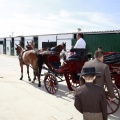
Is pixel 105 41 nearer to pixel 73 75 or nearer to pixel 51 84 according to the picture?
pixel 51 84

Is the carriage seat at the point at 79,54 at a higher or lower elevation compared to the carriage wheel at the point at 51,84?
higher

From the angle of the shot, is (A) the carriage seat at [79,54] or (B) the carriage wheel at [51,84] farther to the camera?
(B) the carriage wheel at [51,84]

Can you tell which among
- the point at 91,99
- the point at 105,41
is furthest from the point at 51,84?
the point at 105,41

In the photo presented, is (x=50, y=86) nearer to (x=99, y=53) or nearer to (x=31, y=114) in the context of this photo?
(x=31, y=114)

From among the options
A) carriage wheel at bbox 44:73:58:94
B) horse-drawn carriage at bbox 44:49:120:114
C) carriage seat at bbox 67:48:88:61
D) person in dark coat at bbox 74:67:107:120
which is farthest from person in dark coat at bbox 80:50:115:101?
carriage wheel at bbox 44:73:58:94

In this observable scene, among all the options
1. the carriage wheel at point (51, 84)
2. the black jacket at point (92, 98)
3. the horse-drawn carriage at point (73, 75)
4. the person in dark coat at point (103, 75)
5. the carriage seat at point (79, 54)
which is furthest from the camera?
the carriage wheel at point (51, 84)

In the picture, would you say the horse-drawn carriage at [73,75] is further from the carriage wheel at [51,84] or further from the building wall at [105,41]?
the building wall at [105,41]

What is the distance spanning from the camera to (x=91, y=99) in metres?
3.15

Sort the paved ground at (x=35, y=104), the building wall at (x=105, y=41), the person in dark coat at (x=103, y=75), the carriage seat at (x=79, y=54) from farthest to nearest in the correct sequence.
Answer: the building wall at (x=105, y=41), the carriage seat at (x=79, y=54), the paved ground at (x=35, y=104), the person in dark coat at (x=103, y=75)

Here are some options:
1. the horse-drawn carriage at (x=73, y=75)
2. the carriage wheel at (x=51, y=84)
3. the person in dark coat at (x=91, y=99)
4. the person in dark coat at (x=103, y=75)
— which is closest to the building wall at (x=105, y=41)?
the horse-drawn carriage at (x=73, y=75)

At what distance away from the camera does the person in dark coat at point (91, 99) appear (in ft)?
10.3

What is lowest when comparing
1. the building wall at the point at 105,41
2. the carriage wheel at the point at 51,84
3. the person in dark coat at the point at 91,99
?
the carriage wheel at the point at 51,84

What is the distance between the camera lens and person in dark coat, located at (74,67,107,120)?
3.15m

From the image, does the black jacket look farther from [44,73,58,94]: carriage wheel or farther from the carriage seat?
[44,73,58,94]: carriage wheel
